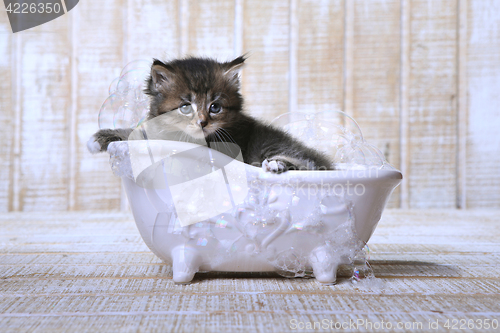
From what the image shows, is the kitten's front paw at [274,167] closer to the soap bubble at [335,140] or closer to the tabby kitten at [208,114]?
the tabby kitten at [208,114]

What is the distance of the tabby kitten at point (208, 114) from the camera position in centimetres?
101

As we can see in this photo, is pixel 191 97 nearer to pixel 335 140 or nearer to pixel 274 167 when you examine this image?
pixel 274 167

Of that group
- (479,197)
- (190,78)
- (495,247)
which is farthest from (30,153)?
(479,197)

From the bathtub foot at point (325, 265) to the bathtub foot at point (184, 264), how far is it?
0.87ft

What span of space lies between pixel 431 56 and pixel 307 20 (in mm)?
714

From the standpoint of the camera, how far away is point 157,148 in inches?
32.6

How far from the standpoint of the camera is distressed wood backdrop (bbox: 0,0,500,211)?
2.19m

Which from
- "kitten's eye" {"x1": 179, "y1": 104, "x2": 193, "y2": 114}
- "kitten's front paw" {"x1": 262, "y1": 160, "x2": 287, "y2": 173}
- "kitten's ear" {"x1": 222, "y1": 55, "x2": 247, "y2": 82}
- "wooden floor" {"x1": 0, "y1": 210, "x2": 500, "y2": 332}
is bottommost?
"wooden floor" {"x1": 0, "y1": 210, "x2": 500, "y2": 332}

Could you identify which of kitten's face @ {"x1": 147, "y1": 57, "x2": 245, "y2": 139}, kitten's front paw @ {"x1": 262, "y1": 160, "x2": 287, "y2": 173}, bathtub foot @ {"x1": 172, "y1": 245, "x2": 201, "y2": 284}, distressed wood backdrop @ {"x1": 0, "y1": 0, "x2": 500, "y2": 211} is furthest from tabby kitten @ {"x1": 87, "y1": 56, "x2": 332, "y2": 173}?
distressed wood backdrop @ {"x1": 0, "y1": 0, "x2": 500, "y2": 211}

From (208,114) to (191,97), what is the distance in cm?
6

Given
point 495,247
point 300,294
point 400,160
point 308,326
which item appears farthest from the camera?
point 400,160

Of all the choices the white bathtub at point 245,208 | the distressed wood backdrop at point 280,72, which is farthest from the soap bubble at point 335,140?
the distressed wood backdrop at point 280,72

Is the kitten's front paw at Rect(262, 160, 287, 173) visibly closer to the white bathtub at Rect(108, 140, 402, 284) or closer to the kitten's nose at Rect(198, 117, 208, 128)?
the white bathtub at Rect(108, 140, 402, 284)

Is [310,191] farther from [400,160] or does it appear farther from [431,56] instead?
[431,56]
